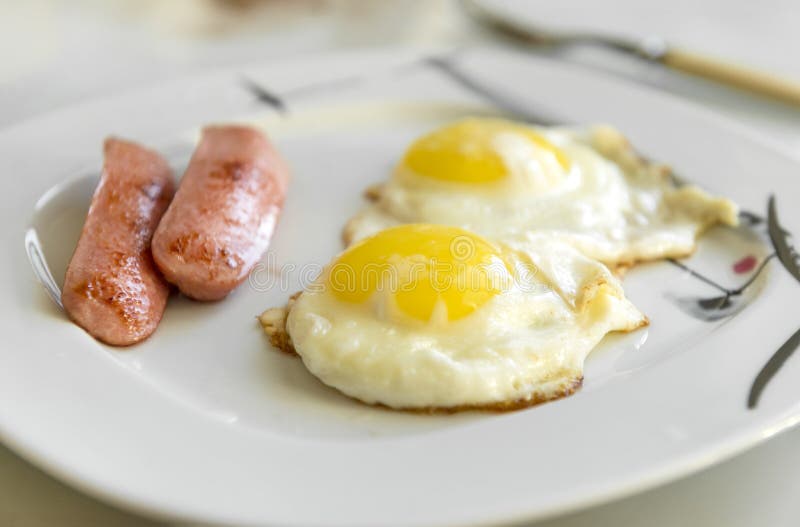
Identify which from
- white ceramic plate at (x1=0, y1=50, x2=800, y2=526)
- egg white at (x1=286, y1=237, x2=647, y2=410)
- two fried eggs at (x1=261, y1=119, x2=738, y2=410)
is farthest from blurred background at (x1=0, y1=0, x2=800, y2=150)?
egg white at (x1=286, y1=237, x2=647, y2=410)

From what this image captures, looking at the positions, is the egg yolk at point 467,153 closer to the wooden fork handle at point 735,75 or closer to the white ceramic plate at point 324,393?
the white ceramic plate at point 324,393

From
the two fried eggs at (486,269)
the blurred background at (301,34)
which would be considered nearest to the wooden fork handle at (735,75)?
the blurred background at (301,34)

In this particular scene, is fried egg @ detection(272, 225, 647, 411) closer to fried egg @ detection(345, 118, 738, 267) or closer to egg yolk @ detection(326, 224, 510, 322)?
egg yolk @ detection(326, 224, 510, 322)

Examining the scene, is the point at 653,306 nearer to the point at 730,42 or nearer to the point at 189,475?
the point at 189,475

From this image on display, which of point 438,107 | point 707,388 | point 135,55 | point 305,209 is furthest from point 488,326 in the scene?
point 135,55

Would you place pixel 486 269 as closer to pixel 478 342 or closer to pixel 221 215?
pixel 478 342

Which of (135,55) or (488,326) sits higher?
(488,326)

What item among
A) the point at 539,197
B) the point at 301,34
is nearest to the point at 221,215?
the point at 539,197
